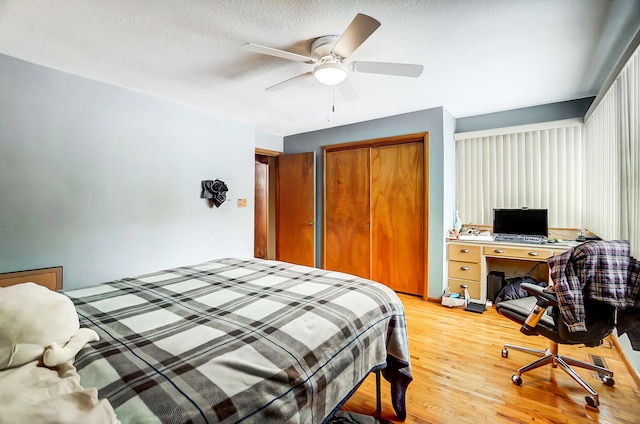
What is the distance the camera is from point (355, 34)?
5.24 ft

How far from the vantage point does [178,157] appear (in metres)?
3.26

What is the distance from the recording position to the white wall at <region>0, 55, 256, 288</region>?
7.37ft

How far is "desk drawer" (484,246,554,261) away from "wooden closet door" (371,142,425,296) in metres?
0.74

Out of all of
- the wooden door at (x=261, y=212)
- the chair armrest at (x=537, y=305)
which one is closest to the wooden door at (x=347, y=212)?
the wooden door at (x=261, y=212)

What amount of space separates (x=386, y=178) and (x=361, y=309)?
105 inches

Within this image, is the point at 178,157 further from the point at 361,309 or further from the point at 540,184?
the point at 540,184

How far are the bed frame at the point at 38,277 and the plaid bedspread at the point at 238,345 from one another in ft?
3.44

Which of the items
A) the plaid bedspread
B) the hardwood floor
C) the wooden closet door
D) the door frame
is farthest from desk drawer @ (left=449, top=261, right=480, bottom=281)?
the door frame

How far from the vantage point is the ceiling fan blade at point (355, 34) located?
1.45 meters

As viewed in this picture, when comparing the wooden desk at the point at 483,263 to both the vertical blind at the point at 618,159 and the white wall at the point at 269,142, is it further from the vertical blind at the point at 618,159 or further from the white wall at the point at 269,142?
the white wall at the point at 269,142

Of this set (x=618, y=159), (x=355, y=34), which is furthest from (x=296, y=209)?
(x=618, y=159)

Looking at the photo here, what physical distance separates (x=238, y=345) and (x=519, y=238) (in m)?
3.40

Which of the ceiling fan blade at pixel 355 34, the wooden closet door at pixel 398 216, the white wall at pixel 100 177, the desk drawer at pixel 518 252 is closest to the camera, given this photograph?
the ceiling fan blade at pixel 355 34

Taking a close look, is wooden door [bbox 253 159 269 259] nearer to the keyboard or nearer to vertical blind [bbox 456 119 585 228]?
vertical blind [bbox 456 119 585 228]
